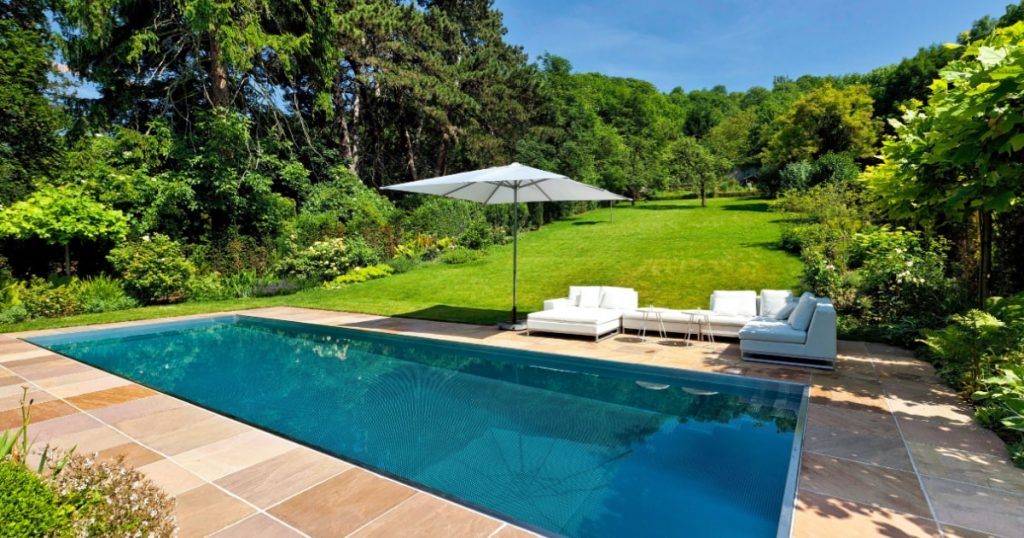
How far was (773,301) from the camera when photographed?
7.51 meters

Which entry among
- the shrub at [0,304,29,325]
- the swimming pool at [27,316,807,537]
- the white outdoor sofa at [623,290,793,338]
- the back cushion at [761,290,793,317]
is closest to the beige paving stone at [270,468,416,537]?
the swimming pool at [27,316,807,537]

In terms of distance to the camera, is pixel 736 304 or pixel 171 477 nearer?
pixel 171 477

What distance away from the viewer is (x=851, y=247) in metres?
9.52

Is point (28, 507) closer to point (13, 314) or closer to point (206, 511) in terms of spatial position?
point (206, 511)

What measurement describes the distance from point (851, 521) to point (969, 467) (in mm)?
1381

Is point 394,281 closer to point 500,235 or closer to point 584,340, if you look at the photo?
point 500,235

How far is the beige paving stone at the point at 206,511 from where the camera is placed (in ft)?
8.70

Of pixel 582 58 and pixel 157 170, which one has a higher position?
pixel 582 58

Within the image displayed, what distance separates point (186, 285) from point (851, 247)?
15.8m

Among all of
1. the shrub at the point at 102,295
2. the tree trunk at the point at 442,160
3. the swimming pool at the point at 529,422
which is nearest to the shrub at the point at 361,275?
the shrub at the point at 102,295

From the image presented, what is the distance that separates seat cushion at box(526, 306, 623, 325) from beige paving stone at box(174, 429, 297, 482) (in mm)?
4833

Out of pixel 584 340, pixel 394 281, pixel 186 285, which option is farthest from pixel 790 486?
pixel 186 285

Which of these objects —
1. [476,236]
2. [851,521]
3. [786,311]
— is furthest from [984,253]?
[476,236]

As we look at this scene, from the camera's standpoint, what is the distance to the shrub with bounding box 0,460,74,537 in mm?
1466
